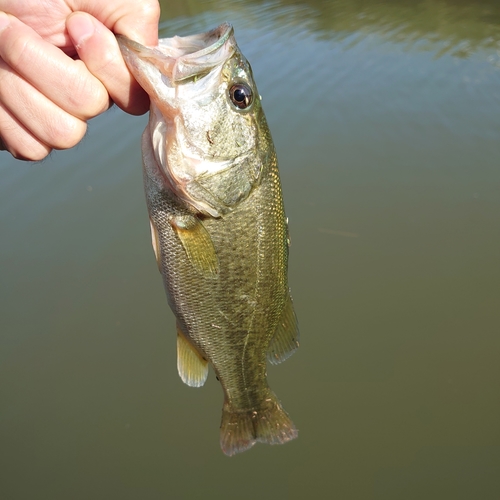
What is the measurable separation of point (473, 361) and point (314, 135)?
12.3 feet

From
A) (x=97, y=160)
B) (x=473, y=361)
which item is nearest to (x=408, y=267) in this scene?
(x=473, y=361)

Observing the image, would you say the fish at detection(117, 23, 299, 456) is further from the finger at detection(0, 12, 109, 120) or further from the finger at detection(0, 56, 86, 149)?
the finger at detection(0, 56, 86, 149)

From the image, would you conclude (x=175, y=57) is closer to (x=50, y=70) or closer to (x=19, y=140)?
(x=50, y=70)

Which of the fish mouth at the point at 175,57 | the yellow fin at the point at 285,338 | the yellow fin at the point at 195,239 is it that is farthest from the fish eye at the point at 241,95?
the yellow fin at the point at 285,338

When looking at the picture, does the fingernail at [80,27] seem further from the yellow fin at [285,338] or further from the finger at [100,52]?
the yellow fin at [285,338]

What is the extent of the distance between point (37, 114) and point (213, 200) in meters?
0.60

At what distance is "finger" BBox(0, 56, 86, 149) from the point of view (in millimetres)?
1288

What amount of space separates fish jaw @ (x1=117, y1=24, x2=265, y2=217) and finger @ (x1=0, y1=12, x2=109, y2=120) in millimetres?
139

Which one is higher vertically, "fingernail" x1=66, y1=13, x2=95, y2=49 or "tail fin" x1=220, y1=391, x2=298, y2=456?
"fingernail" x1=66, y1=13, x2=95, y2=49

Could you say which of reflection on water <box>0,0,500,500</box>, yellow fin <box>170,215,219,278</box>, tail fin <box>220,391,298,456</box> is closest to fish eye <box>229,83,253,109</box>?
yellow fin <box>170,215,219,278</box>

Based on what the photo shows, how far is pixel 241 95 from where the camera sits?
5.20 ft

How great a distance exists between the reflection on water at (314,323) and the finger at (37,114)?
2.78 metres

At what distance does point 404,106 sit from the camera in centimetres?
675

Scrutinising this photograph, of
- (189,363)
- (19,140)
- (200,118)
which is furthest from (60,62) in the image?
(189,363)
